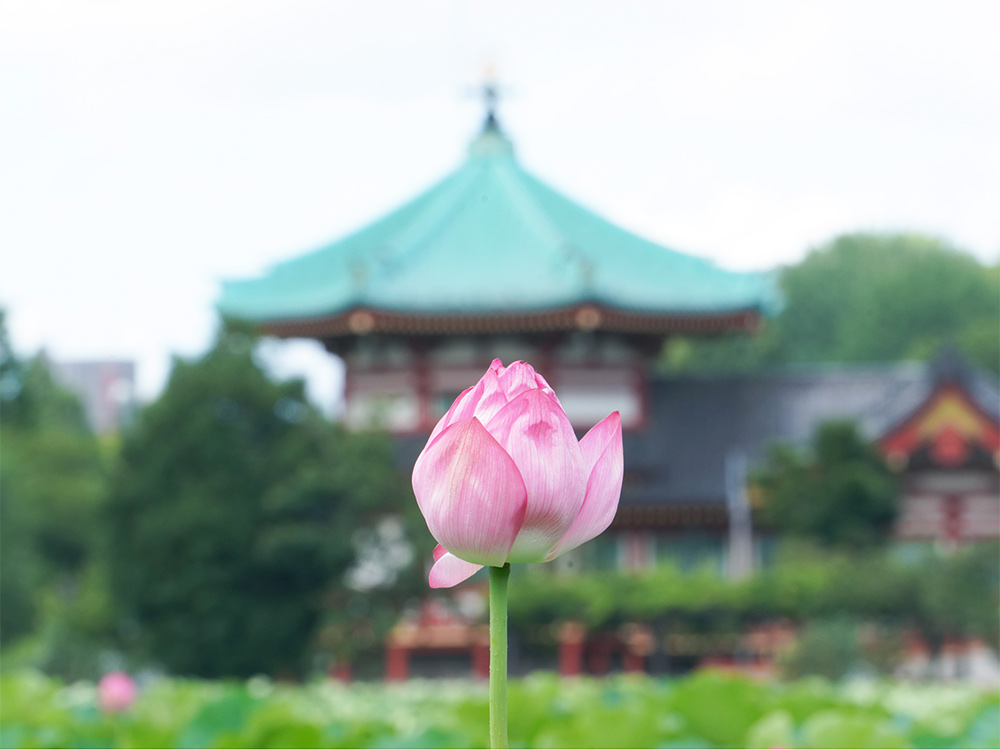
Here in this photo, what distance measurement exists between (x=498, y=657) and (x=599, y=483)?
13 cm

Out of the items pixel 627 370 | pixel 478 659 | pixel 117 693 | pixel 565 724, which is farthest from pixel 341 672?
pixel 565 724

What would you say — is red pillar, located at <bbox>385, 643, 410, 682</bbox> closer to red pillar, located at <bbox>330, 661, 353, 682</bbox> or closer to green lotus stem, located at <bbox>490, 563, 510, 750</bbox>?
red pillar, located at <bbox>330, 661, 353, 682</bbox>

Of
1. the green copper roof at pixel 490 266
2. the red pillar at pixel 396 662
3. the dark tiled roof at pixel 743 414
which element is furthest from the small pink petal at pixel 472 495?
the dark tiled roof at pixel 743 414

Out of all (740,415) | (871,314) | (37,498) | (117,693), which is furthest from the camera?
(871,314)

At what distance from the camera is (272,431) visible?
9.20 m

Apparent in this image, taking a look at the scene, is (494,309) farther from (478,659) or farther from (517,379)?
(517,379)

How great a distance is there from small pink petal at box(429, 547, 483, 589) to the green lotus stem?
0.08m

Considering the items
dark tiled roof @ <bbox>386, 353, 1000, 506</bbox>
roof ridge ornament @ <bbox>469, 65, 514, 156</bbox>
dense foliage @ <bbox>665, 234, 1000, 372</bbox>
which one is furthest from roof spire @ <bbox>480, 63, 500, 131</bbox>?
dense foliage @ <bbox>665, 234, 1000, 372</bbox>

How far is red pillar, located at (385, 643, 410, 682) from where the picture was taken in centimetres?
1125

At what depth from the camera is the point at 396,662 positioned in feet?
37.0

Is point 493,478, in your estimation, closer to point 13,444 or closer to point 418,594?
point 418,594

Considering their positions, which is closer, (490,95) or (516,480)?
(516,480)

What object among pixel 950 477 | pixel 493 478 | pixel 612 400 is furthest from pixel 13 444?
pixel 493 478

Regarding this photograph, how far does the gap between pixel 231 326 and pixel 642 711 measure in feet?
26.1
